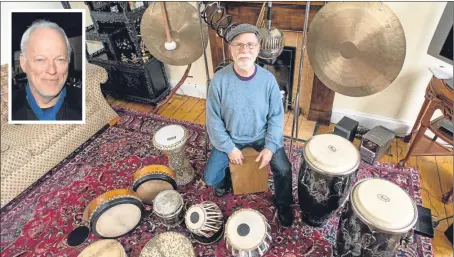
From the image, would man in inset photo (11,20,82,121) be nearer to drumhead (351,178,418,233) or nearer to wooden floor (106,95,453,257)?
wooden floor (106,95,453,257)

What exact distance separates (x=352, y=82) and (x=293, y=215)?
2.60ft

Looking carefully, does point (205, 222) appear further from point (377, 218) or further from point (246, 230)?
point (377, 218)

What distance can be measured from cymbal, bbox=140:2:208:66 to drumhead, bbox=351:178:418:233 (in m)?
1.09

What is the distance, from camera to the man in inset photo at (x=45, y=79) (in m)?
1.30

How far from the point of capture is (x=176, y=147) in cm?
165

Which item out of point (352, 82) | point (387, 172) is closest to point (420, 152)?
point (387, 172)

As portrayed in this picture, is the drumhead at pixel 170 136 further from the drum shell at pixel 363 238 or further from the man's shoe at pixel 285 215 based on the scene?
the drum shell at pixel 363 238

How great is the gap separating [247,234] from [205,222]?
0.23 m

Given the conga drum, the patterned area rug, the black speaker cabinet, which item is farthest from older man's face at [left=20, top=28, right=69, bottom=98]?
the black speaker cabinet

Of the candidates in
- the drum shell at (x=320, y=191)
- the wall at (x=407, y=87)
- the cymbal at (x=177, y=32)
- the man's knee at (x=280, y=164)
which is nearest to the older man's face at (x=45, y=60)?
the cymbal at (x=177, y=32)

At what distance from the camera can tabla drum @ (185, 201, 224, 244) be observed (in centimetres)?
139

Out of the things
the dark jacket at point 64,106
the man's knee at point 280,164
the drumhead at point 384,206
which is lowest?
the man's knee at point 280,164

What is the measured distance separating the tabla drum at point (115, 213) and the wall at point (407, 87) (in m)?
1.56

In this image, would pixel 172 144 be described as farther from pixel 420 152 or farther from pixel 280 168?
pixel 420 152
